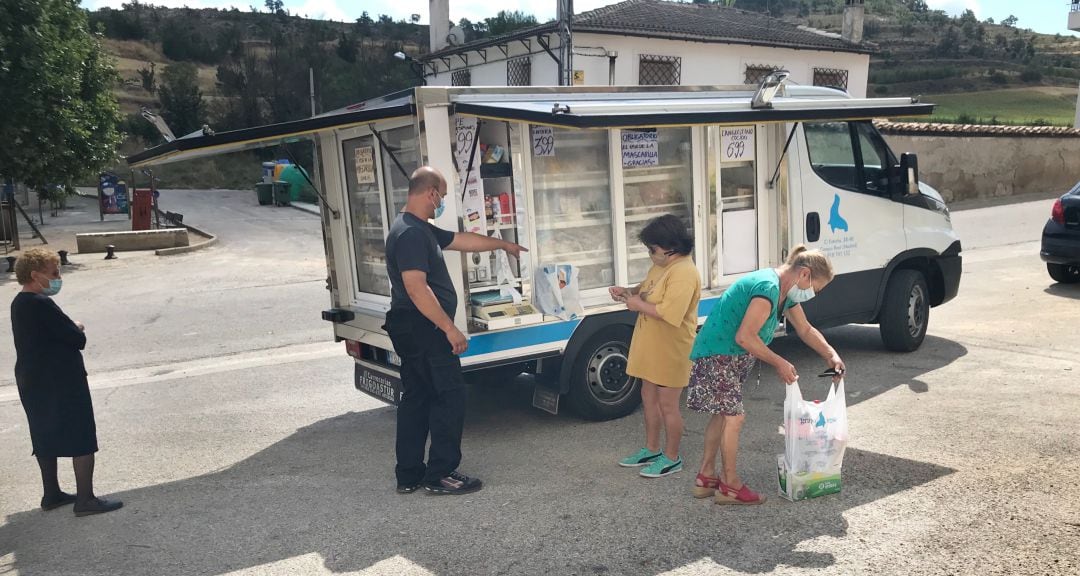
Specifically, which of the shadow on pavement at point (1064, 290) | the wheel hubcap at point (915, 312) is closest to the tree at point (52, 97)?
the wheel hubcap at point (915, 312)

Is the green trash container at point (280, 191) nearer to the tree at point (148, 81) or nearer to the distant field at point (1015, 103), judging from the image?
the tree at point (148, 81)

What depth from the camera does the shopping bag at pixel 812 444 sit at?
14.5 feet

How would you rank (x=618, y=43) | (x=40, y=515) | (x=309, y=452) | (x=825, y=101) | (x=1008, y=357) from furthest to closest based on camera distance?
(x=618, y=43), (x=1008, y=357), (x=825, y=101), (x=309, y=452), (x=40, y=515)

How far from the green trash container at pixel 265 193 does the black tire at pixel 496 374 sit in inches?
996

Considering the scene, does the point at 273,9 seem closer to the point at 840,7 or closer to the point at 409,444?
the point at 840,7

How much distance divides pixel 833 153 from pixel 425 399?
14.1 feet

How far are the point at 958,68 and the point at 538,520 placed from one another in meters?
71.6

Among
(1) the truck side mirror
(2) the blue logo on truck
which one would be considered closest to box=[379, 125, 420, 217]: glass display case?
(2) the blue logo on truck

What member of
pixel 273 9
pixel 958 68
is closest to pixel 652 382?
pixel 958 68

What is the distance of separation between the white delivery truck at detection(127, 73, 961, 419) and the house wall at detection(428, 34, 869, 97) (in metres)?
17.4

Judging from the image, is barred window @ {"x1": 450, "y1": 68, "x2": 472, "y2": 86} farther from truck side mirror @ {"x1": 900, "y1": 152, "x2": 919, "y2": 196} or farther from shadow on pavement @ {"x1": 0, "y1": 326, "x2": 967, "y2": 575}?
shadow on pavement @ {"x1": 0, "y1": 326, "x2": 967, "y2": 575}

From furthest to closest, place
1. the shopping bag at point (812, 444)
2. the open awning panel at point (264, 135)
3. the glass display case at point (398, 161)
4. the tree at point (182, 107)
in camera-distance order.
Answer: the tree at point (182, 107) → the glass display case at point (398, 161) → the open awning panel at point (264, 135) → the shopping bag at point (812, 444)

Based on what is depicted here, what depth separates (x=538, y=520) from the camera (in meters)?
4.46

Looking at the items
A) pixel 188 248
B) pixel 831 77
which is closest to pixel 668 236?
pixel 188 248
